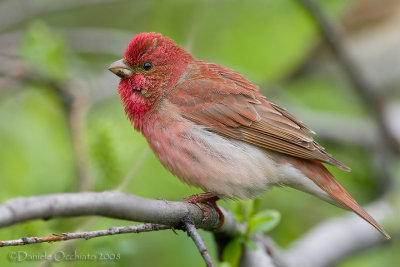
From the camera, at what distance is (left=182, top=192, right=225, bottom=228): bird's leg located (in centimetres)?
345

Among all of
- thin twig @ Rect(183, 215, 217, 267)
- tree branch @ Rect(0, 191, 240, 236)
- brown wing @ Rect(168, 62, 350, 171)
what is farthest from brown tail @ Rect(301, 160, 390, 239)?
tree branch @ Rect(0, 191, 240, 236)

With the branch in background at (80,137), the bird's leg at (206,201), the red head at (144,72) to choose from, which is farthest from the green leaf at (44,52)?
the bird's leg at (206,201)

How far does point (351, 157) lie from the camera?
25.0 feet

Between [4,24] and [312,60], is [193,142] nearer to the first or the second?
[4,24]

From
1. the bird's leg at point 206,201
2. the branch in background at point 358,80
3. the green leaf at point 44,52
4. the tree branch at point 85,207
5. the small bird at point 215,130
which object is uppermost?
the green leaf at point 44,52

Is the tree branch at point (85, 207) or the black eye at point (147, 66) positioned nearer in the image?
the tree branch at point (85, 207)

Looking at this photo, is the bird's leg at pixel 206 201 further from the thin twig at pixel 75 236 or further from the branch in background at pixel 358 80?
the branch in background at pixel 358 80

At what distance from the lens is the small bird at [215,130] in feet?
13.2

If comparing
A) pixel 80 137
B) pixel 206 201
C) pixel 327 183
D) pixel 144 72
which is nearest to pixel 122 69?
pixel 144 72

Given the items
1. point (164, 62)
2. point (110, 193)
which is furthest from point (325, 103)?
point (110, 193)

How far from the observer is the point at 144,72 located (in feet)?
14.1

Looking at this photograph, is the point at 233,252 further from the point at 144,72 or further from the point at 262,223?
the point at 144,72

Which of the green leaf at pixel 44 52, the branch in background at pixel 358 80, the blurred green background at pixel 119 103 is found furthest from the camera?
the branch in background at pixel 358 80

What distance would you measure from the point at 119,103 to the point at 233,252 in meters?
3.58
